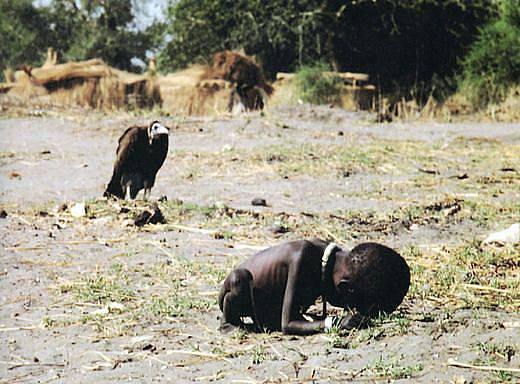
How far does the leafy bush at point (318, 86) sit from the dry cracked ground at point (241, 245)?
598 cm

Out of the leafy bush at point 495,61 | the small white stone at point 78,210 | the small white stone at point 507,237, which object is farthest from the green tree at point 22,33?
the small white stone at point 507,237

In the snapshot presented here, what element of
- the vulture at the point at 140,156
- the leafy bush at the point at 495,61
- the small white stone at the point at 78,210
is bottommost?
the small white stone at the point at 78,210

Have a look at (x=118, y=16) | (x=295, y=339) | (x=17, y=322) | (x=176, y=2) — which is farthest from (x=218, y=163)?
(x=118, y=16)

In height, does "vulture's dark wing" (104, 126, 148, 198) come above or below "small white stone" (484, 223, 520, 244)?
above

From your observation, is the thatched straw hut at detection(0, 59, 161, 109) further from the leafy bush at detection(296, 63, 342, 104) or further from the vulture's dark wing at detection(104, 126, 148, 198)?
the vulture's dark wing at detection(104, 126, 148, 198)

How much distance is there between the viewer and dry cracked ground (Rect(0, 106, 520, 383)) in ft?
13.1

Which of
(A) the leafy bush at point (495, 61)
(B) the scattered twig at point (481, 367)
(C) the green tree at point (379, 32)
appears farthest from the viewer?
(C) the green tree at point (379, 32)

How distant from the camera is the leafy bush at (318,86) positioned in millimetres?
20594

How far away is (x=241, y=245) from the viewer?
6.85 metres

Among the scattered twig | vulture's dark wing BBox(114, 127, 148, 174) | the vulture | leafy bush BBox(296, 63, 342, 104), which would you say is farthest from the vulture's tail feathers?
leafy bush BBox(296, 63, 342, 104)

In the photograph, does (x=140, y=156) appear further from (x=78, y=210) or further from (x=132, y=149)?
(x=78, y=210)

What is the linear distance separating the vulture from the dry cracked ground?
1.13 ft

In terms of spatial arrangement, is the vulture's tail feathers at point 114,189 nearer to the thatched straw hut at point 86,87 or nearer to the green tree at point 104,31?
the thatched straw hut at point 86,87

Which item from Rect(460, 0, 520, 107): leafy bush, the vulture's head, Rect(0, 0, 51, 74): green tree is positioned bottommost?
the vulture's head
